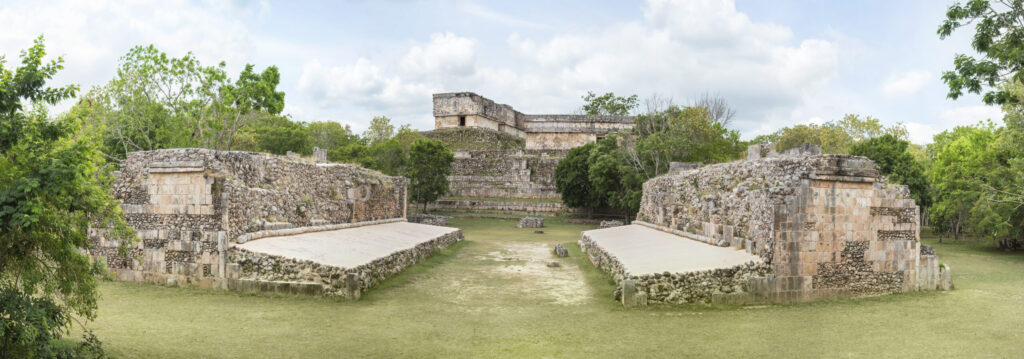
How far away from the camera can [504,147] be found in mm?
47594

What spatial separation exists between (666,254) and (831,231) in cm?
327

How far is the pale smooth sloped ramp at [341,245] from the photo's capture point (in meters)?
10.2

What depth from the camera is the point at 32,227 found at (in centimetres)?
454

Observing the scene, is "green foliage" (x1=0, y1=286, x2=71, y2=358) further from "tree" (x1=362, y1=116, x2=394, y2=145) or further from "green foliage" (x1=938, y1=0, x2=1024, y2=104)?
"tree" (x1=362, y1=116, x2=394, y2=145)

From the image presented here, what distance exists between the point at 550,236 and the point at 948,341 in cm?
1793

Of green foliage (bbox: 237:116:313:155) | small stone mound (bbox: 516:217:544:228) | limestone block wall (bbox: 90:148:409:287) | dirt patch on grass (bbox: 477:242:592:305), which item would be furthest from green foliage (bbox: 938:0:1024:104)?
green foliage (bbox: 237:116:313:155)

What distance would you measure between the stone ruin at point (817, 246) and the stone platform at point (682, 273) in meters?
0.02

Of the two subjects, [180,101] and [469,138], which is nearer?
A: [180,101]

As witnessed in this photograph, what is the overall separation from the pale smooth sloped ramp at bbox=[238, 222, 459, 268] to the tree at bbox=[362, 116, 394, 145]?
31871mm

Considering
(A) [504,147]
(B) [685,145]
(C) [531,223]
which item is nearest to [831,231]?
(B) [685,145]

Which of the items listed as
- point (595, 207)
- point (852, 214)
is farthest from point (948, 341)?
point (595, 207)

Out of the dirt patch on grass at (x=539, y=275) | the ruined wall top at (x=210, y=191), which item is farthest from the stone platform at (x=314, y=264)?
the dirt patch on grass at (x=539, y=275)

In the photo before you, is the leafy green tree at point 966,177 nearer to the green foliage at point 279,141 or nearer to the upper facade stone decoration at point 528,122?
the upper facade stone decoration at point 528,122

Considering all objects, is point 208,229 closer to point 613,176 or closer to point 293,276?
point 293,276
